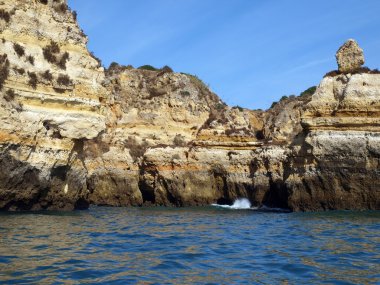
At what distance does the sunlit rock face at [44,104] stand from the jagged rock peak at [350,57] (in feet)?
47.2

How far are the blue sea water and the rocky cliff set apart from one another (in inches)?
242

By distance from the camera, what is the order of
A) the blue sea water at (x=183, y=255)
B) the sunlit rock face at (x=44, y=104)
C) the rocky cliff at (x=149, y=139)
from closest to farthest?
the blue sea water at (x=183, y=255) → the sunlit rock face at (x=44, y=104) → the rocky cliff at (x=149, y=139)

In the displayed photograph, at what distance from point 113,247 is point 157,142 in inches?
1155

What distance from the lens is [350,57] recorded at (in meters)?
27.3

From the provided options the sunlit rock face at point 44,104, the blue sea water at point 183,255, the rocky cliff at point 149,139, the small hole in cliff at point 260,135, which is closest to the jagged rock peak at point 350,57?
the rocky cliff at point 149,139

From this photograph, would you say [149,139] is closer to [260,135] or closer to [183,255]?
[260,135]

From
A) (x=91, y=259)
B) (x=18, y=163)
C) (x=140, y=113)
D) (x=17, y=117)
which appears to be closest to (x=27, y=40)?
(x=17, y=117)

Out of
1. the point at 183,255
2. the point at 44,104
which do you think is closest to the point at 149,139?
the point at 44,104

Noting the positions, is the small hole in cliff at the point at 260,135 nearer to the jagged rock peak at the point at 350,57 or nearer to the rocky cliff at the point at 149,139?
the rocky cliff at the point at 149,139

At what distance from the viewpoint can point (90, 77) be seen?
75.2 ft

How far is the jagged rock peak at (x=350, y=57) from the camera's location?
89.1 feet

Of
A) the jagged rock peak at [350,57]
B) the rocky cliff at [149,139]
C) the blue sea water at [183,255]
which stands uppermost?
the jagged rock peak at [350,57]

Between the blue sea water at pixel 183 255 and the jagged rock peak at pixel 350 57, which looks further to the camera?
the jagged rock peak at pixel 350 57

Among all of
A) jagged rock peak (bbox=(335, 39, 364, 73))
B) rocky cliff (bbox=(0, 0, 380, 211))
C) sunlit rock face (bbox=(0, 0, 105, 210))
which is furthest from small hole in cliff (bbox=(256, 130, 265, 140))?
sunlit rock face (bbox=(0, 0, 105, 210))
